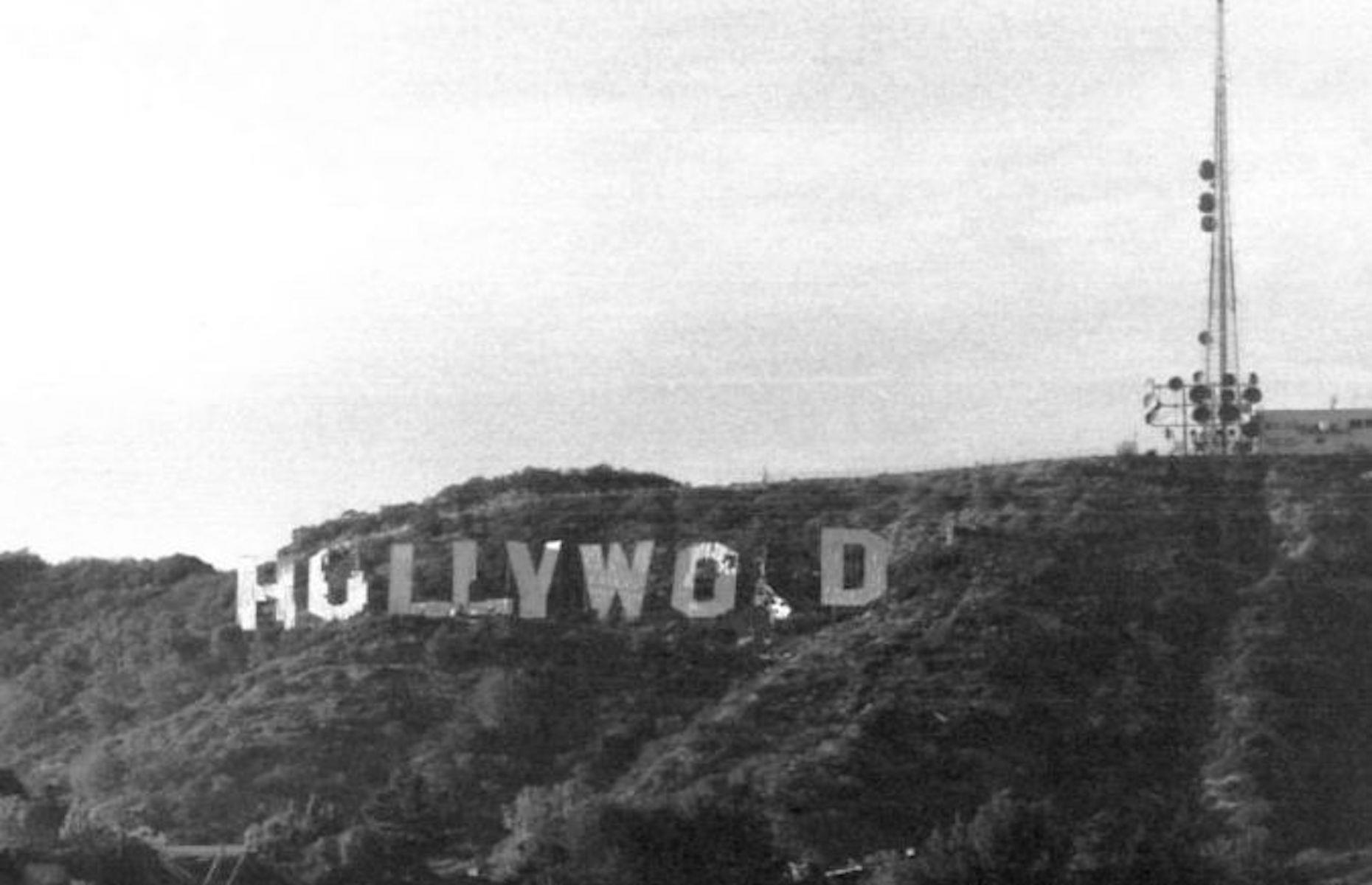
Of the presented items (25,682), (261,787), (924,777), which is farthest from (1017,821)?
(25,682)

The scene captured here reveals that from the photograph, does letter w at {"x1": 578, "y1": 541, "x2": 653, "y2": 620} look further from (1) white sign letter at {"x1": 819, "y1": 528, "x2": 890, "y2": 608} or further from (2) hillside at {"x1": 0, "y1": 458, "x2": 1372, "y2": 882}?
(1) white sign letter at {"x1": 819, "y1": 528, "x2": 890, "y2": 608}

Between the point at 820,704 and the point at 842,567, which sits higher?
the point at 842,567

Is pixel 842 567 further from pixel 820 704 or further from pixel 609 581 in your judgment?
pixel 820 704

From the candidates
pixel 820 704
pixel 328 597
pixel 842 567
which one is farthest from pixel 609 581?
pixel 820 704

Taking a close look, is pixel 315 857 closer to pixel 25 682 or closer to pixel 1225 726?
pixel 1225 726

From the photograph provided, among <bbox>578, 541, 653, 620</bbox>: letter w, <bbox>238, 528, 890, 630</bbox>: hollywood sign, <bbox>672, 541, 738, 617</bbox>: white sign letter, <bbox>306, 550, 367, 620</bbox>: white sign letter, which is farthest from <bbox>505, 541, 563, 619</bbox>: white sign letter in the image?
<bbox>306, 550, 367, 620</bbox>: white sign letter

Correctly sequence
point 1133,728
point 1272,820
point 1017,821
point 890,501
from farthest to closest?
1. point 890,501
2. point 1133,728
3. point 1272,820
4. point 1017,821
